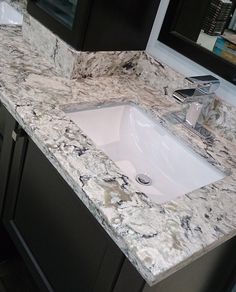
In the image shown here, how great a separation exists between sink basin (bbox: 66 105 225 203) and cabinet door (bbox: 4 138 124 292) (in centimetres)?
22

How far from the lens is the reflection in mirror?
121 centimetres

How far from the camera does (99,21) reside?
1245 mm

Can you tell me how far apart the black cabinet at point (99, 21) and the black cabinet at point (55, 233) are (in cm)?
40

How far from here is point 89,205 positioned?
0.85 metres

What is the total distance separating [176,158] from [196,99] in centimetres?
20

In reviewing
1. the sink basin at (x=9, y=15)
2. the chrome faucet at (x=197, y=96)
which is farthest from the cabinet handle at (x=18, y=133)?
the sink basin at (x=9, y=15)

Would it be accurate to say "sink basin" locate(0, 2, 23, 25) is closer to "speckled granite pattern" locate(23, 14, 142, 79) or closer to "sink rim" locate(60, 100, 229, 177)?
"speckled granite pattern" locate(23, 14, 142, 79)

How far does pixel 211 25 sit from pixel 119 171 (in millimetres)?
639

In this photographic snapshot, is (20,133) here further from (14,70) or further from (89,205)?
(89,205)

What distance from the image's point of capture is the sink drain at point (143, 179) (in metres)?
1.18

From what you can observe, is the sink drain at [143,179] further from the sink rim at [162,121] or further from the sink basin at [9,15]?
the sink basin at [9,15]

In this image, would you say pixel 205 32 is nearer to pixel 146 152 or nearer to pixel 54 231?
pixel 146 152

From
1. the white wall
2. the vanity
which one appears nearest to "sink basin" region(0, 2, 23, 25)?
the vanity

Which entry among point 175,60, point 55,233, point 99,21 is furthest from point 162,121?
point 55,233
